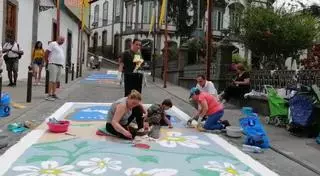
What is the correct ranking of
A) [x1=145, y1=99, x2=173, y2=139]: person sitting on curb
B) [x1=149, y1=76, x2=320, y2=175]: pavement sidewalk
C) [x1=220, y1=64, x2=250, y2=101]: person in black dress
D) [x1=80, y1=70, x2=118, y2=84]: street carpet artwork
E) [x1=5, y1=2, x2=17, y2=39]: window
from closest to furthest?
[x1=149, y1=76, x2=320, y2=175]: pavement sidewalk → [x1=145, y1=99, x2=173, y2=139]: person sitting on curb → [x1=220, y1=64, x2=250, y2=101]: person in black dress → [x1=5, y1=2, x2=17, y2=39]: window → [x1=80, y1=70, x2=118, y2=84]: street carpet artwork

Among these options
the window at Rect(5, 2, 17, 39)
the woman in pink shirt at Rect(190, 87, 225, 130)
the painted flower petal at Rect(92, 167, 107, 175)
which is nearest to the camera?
the painted flower petal at Rect(92, 167, 107, 175)

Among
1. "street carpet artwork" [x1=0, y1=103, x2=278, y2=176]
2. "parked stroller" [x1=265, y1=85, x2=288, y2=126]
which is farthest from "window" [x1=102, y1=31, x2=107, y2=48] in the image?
"street carpet artwork" [x1=0, y1=103, x2=278, y2=176]

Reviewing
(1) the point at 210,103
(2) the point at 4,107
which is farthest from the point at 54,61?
(1) the point at 210,103

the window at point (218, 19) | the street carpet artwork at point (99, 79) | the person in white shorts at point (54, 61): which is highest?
the window at point (218, 19)

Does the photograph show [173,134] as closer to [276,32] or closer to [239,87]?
[239,87]

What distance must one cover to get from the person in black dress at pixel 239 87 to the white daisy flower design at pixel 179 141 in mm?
5077

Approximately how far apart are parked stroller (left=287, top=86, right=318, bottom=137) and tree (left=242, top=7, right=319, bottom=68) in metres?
8.29

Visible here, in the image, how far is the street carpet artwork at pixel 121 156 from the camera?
6.66 metres

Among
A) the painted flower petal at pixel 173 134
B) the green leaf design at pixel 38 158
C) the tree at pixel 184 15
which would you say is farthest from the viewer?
the tree at pixel 184 15

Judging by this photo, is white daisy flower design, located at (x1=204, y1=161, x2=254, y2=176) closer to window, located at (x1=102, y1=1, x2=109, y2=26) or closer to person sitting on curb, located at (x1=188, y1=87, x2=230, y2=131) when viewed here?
person sitting on curb, located at (x1=188, y1=87, x2=230, y2=131)

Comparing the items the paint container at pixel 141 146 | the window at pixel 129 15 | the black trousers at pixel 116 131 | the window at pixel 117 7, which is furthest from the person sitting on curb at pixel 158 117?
the window at pixel 117 7

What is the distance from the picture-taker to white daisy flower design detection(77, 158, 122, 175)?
660cm

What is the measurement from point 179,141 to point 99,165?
233 centimetres

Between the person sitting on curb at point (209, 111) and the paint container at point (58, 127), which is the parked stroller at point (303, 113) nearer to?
the person sitting on curb at point (209, 111)
